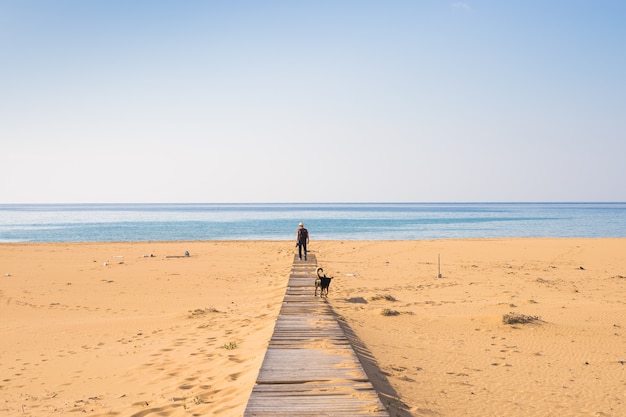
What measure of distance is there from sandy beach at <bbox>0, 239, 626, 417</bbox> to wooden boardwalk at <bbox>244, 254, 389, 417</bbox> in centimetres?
49

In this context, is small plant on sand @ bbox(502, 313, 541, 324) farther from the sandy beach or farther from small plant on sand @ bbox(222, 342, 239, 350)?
small plant on sand @ bbox(222, 342, 239, 350)

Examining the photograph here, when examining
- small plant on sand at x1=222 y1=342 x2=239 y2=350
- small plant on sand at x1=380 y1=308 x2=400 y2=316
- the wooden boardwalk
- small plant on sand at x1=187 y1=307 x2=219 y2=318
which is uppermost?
the wooden boardwalk

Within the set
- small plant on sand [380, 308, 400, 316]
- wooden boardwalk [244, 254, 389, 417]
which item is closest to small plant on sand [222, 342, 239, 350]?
wooden boardwalk [244, 254, 389, 417]

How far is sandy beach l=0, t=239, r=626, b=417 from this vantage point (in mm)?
7207

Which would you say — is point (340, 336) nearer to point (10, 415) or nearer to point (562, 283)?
point (10, 415)

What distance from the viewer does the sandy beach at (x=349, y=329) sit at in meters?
7.21

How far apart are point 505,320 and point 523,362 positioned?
122 inches

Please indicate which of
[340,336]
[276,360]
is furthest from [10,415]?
[340,336]

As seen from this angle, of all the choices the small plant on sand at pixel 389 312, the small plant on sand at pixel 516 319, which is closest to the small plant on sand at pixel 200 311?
the small plant on sand at pixel 389 312

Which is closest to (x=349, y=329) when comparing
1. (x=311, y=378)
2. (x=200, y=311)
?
(x=311, y=378)

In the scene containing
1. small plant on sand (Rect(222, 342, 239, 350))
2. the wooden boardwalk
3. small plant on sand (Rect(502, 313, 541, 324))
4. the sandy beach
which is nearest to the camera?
the wooden boardwalk

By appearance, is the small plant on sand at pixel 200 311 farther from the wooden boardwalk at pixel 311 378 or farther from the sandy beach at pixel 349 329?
the wooden boardwalk at pixel 311 378

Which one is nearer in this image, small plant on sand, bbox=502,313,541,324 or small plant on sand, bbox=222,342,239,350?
small plant on sand, bbox=222,342,239,350

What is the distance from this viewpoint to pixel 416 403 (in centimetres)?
669
